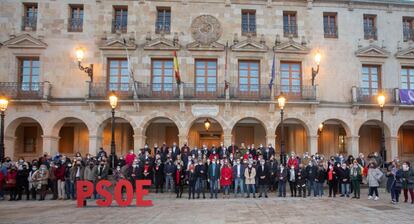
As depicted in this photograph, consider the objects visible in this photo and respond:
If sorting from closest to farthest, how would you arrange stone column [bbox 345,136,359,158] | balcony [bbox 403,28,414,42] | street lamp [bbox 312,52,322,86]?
street lamp [bbox 312,52,322,86] → stone column [bbox 345,136,359,158] → balcony [bbox 403,28,414,42]

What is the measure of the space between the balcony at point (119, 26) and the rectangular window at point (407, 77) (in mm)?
18909

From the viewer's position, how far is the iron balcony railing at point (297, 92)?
2461cm

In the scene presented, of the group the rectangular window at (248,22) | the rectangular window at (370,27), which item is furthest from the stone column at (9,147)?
the rectangular window at (370,27)

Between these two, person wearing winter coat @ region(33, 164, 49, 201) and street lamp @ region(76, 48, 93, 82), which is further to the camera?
street lamp @ region(76, 48, 93, 82)

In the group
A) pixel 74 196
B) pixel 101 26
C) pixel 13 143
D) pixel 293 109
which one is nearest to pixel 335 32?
pixel 293 109

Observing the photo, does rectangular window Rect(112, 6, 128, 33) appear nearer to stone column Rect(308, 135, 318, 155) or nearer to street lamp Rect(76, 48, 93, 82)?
street lamp Rect(76, 48, 93, 82)

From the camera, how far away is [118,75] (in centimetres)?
2486

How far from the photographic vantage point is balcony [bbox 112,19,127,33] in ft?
82.3

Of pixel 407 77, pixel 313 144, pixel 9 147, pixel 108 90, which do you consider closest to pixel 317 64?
pixel 313 144

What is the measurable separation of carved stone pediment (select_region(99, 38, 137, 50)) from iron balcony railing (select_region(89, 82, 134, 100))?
7.54 feet

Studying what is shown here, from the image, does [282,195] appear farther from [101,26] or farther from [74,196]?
[101,26]

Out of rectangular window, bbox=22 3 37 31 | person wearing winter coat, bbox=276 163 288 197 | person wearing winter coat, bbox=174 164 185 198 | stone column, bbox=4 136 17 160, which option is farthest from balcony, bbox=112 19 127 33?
person wearing winter coat, bbox=276 163 288 197

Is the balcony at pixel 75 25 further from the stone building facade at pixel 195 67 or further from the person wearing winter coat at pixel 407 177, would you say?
the person wearing winter coat at pixel 407 177

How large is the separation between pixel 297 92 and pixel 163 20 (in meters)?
9.91
